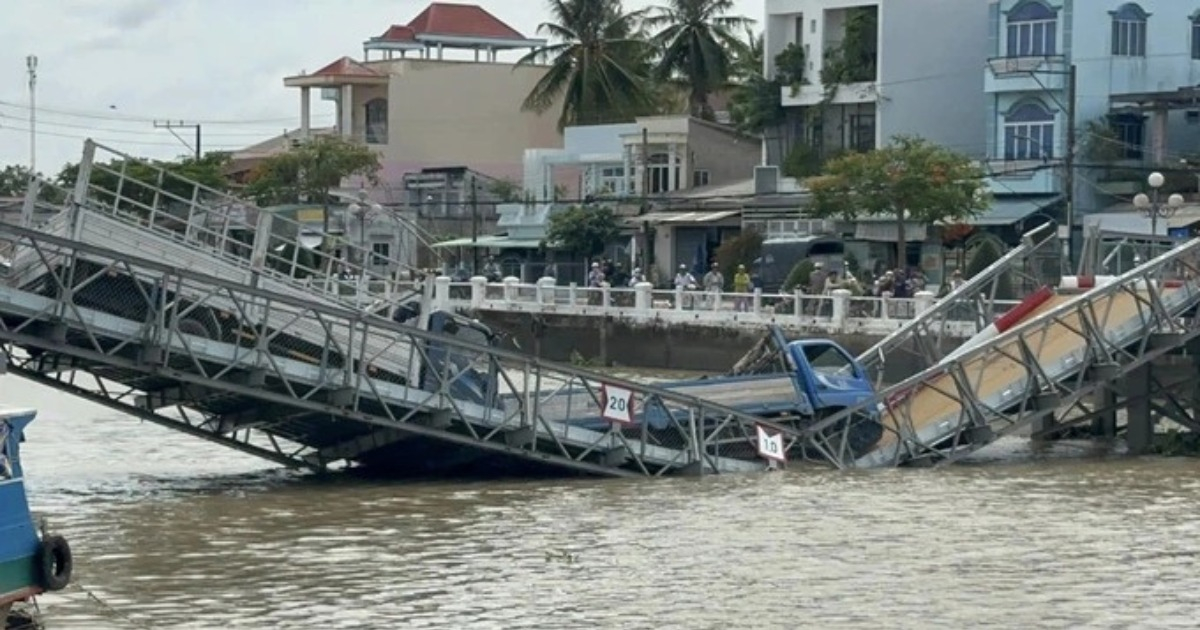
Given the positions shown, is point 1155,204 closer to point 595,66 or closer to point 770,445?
point 770,445

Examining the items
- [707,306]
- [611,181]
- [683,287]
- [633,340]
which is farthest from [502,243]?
[707,306]

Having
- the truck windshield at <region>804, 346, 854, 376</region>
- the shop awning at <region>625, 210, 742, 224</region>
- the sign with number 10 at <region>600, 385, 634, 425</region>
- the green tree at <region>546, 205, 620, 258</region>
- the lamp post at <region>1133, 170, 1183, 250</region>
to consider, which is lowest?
the sign with number 10 at <region>600, 385, 634, 425</region>

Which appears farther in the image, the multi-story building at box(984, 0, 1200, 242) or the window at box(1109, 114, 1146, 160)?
the window at box(1109, 114, 1146, 160)

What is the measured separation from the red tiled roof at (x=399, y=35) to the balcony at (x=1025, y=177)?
162ft

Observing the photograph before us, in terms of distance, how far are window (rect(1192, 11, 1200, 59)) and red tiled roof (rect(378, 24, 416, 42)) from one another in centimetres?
5087

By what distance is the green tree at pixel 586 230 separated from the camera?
279 feet

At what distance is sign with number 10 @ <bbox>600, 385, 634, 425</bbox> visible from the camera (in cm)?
3244

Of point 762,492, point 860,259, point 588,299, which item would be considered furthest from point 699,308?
point 762,492

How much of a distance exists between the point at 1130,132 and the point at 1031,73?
3.03 metres

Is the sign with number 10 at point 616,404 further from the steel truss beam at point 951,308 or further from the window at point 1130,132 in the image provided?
the window at point 1130,132

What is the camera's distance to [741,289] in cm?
6538

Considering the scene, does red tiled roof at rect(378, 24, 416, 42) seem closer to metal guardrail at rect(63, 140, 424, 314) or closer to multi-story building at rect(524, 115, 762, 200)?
multi-story building at rect(524, 115, 762, 200)

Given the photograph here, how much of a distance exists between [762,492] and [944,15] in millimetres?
49442

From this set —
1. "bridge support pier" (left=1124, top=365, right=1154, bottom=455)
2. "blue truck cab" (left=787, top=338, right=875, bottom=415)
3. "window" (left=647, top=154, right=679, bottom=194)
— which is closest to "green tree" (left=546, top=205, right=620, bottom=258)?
"window" (left=647, top=154, right=679, bottom=194)
